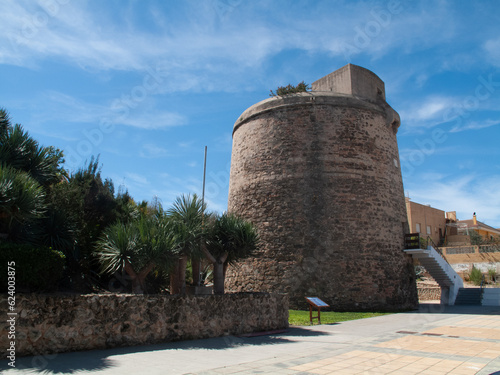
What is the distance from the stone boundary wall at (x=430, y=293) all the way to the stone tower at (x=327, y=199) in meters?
7.01

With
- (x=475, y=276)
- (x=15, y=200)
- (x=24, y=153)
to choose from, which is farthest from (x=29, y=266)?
(x=475, y=276)

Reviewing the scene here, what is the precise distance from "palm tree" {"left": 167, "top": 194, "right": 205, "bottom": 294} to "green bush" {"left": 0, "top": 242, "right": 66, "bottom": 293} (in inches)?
102

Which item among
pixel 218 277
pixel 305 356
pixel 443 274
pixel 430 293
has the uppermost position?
pixel 443 274

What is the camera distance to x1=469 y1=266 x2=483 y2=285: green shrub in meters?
24.4

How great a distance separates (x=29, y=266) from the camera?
6430 millimetres

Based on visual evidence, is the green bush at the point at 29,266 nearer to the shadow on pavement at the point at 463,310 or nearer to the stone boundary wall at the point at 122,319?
the stone boundary wall at the point at 122,319

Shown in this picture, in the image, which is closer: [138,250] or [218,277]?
[138,250]

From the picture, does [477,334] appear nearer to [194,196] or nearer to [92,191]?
[194,196]

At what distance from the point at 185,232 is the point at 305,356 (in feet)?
13.1

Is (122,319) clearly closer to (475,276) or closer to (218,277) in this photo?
(218,277)

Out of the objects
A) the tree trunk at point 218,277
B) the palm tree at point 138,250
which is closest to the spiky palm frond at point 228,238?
the tree trunk at point 218,277

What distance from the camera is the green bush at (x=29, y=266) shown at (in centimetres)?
622

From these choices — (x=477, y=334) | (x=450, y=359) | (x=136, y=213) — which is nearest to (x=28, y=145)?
(x=136, y=213)

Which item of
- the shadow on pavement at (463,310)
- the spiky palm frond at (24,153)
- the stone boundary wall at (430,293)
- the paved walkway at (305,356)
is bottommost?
→ the paved walkway at (305,356)
